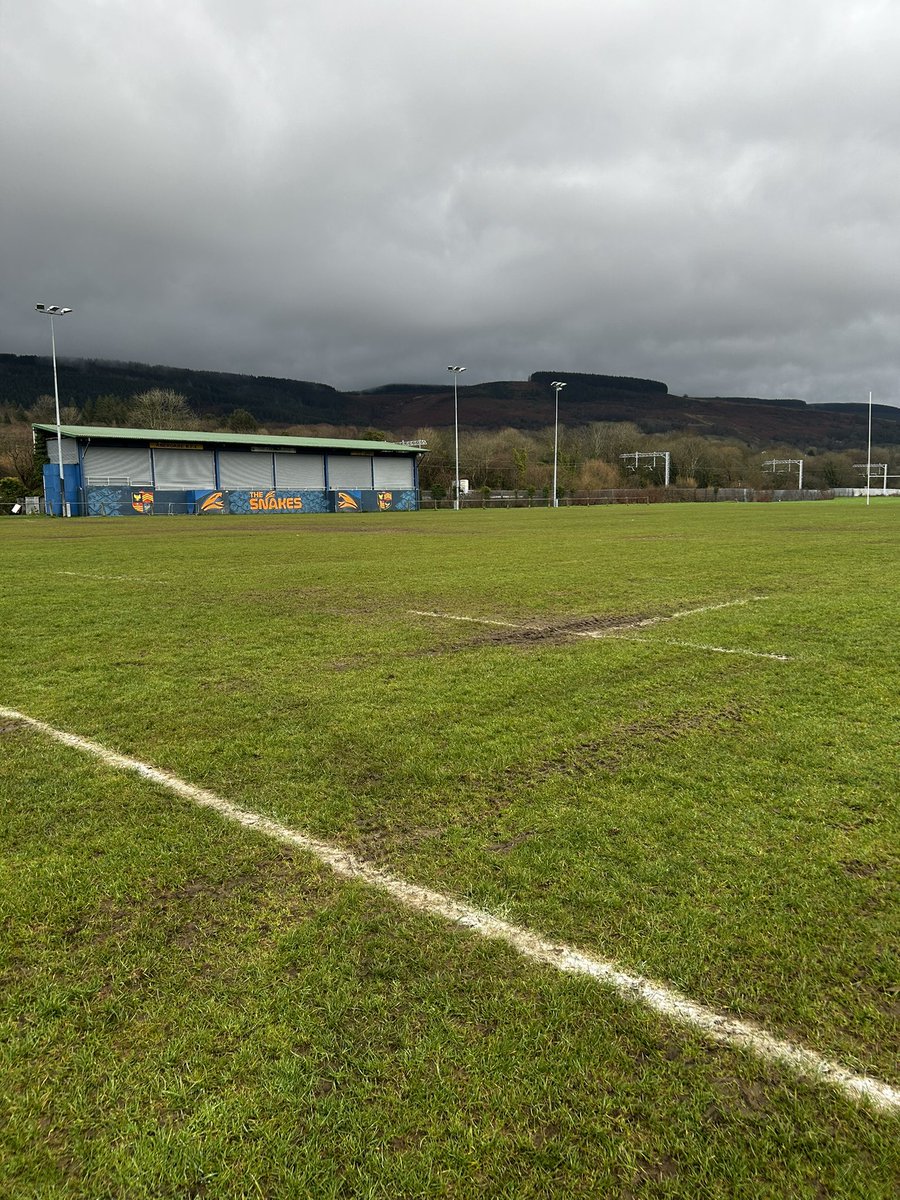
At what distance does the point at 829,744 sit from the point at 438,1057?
3.06m

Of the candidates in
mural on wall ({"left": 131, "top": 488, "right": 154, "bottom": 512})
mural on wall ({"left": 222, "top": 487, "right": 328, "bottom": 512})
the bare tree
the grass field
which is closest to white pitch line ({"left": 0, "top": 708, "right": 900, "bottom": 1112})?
the grass field

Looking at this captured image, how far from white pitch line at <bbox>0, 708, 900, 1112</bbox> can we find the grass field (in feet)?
0.13

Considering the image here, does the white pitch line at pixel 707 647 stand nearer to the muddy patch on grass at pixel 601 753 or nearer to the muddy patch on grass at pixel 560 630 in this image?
the muddy patch on grass at pixel 560 630

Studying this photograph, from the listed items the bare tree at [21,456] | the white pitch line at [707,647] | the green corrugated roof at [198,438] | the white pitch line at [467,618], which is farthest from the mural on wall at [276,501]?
the white pitch line at [707,647]

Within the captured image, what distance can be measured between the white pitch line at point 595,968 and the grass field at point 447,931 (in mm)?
41

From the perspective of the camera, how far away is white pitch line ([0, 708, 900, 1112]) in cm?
177

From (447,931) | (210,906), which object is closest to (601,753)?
(447,931)

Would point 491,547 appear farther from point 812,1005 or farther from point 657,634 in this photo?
point 812,1005

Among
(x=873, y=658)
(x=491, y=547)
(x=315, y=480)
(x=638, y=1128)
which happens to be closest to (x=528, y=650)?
(x=873, y=658)

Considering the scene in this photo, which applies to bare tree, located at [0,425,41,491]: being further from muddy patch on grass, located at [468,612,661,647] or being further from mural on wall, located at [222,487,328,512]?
muddy patch on grass, located at [468,612,661,647]

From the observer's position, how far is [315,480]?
64.9 m

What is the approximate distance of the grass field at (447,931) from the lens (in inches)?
63.3

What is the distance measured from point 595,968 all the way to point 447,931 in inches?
18.8

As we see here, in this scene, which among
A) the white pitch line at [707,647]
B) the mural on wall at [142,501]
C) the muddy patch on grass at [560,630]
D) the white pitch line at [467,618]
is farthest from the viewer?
the mural on wall at [142,501]
